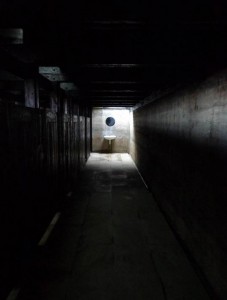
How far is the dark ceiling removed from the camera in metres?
2.65

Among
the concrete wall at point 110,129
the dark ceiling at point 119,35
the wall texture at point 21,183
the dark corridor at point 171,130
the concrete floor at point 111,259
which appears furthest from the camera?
the concrete wall at point 110,129

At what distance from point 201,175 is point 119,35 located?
2.21m

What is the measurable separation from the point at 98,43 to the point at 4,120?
5.66ft

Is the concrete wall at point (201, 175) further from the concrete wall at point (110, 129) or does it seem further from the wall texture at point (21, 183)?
the concrete wall at point (110, 129)

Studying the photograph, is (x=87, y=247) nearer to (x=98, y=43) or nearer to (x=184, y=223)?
(x=184, y=223)

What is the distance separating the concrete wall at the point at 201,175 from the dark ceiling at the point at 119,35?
438 mm

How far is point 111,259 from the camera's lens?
15.1 feet

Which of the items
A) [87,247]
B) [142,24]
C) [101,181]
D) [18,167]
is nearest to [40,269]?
[87,247]

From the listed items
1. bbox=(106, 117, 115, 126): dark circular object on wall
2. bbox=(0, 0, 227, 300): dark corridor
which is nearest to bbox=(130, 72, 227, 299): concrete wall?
bbox=(0, 0, 227, 300): dark corridor

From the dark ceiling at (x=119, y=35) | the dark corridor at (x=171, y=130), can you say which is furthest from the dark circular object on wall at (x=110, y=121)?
the dark ceiling at (x=119, y=35)

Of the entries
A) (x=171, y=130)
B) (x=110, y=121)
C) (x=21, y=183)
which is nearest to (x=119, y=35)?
(x=21, y=183)

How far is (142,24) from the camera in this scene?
9.41 ft

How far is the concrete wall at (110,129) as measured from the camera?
777 inches

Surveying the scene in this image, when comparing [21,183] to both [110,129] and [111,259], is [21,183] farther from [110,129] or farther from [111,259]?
[110,129]
